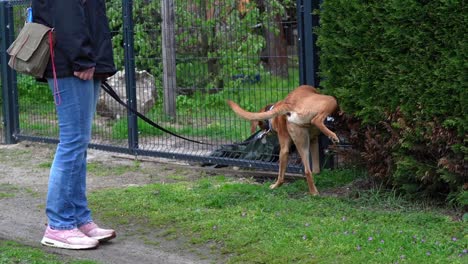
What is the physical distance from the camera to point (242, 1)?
8.97 meters

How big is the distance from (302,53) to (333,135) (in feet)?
4.33

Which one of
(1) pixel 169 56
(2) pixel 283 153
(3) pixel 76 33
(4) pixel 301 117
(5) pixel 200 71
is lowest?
(2) pixel 283 153

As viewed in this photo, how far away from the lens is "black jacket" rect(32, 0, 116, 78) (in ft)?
19.2

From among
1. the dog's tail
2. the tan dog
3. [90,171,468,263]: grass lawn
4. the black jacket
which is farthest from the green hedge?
the black jacket

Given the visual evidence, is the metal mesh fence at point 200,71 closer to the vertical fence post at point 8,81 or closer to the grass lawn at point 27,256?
the vertical fence post at point 8,81

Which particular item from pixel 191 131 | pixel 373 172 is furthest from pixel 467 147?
pixel 191 131

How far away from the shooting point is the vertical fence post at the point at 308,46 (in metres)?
8.00

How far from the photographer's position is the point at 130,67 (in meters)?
9.98

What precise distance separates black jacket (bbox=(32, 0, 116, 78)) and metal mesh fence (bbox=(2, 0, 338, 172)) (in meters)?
2.67

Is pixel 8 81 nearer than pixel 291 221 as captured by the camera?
No

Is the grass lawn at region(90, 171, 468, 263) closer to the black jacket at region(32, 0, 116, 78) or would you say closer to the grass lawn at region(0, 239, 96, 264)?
the grass lawn at region(0, 239, 96, 264)

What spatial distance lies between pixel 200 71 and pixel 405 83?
10.6 ft

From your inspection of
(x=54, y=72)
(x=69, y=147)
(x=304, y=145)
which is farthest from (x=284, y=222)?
(x=54, y=72)

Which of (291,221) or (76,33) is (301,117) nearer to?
(291,221)
